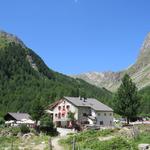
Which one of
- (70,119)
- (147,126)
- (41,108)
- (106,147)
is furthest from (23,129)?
(106,147)

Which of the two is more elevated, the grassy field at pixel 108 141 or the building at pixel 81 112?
the building at pixel 81 112

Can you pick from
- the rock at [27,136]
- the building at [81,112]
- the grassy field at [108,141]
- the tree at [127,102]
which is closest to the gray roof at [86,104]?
the building at [81,112]

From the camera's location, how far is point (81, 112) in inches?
4427

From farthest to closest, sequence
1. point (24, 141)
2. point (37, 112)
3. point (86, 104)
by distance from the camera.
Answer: point (86, 104) → point (37, 112) → point (24, 141)

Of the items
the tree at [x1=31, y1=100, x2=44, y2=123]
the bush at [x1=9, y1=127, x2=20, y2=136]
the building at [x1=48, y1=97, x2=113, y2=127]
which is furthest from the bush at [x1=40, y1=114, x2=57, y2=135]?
the building at [x1=48, y1=97, x2=113, y2=127]

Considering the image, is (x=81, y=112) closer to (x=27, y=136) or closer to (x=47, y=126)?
(x=47, y=126)

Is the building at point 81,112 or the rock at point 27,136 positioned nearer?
the rock at point 27,136

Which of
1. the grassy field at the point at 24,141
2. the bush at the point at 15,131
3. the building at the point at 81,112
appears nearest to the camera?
the grassy field at the point at 24,141

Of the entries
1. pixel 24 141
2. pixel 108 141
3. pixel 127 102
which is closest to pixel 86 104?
pixel 127 102

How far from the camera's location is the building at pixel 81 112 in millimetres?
111750

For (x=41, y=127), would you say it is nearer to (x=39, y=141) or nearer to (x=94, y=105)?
(x=39, y=141)

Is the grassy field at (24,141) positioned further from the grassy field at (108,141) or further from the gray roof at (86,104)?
the gray roof at (86,104)

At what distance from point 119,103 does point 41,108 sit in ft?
67.2

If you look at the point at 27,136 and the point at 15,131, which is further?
the point at 15,131
